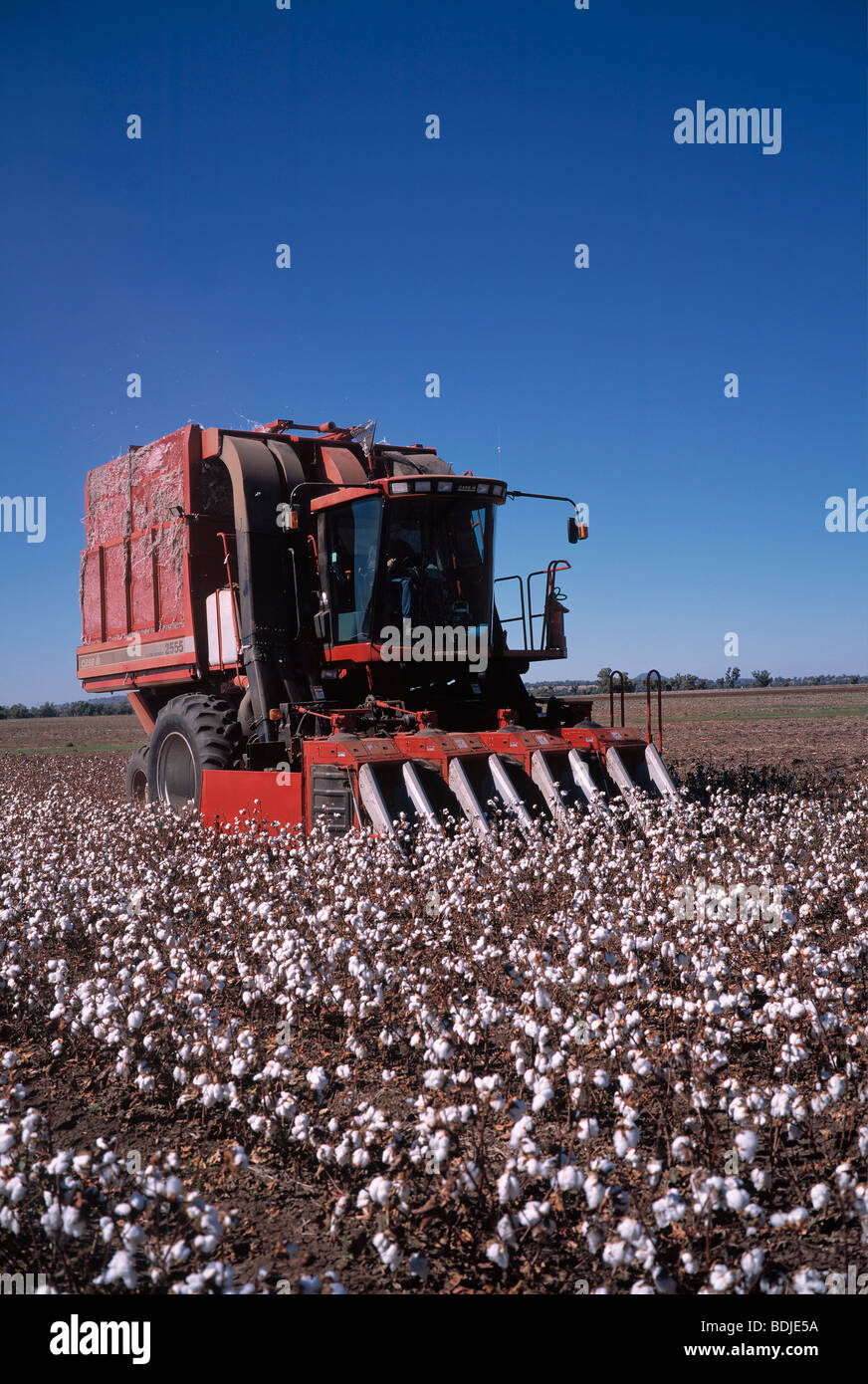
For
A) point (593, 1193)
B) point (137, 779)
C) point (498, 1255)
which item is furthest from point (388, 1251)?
point (137, 779)

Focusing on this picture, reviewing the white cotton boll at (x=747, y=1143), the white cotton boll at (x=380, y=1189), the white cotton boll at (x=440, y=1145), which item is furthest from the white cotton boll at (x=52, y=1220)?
the white cotton boll at (x=747, y=1143)

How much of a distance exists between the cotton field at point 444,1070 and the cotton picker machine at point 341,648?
3.05ft

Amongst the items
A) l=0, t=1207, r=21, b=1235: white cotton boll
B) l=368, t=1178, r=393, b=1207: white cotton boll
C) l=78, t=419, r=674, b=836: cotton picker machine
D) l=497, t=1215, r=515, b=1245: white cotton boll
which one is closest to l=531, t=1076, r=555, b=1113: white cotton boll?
l=497, t=1215, r=515, b=1245: white cotton boll

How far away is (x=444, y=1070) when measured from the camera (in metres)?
3.62

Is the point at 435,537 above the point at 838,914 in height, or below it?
above

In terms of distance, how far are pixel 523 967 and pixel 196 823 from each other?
5538 millimetres

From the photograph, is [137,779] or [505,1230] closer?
[505,1230]

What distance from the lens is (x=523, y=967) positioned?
5.41m

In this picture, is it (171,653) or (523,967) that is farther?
(171,653)

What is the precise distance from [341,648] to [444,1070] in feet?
22.3

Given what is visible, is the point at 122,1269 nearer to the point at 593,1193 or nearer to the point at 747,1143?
the point at 593,1193

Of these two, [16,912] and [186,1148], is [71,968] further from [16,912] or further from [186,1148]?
[186,1148]

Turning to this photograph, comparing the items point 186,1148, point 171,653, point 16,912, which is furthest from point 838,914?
point 171,653

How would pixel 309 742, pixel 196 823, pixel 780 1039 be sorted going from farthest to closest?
pixel 196 823 → pixel 309 742 → pixel 780 1039
